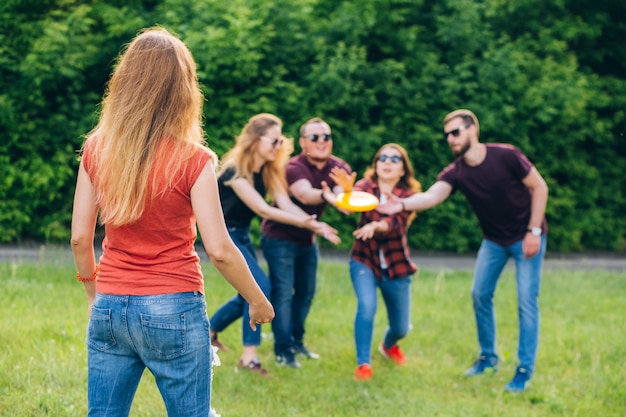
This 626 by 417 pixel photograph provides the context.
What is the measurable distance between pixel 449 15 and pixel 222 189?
765 cm

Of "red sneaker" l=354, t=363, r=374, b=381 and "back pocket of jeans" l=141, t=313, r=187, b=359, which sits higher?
"back pocket of jeans" l=141, t=313, r=187, b=359

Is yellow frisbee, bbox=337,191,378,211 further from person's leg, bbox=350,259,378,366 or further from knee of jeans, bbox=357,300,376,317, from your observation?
knee of jeans, bbox=357,300,376,317

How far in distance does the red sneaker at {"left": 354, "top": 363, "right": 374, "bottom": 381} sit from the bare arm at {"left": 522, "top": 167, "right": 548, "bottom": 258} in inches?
62.1

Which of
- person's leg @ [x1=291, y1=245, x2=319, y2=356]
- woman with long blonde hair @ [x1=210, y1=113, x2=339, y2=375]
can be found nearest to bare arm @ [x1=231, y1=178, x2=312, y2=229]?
woman with long blonde hair @ [x1=210, y1=113, x2=339, y2=375]

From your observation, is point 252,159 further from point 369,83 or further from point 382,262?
point 369,83

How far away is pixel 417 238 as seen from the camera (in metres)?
12.6

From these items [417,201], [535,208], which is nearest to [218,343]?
[417,201]

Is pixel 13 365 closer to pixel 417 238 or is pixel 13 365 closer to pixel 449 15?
pixel 417 238

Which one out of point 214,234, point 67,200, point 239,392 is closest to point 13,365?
point 239,392

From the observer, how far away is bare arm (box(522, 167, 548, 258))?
20.7 feet

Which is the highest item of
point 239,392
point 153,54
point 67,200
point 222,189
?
point 153,54

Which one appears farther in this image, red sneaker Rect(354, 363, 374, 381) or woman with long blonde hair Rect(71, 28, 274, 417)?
red sneaker Rect(354, 363, 374, 381)

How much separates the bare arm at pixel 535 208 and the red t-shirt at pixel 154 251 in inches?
154

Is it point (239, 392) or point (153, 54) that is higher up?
point (153, 54)
